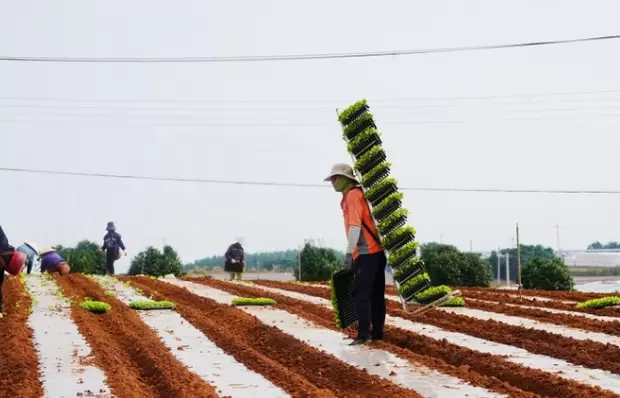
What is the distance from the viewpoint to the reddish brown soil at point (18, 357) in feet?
21.5

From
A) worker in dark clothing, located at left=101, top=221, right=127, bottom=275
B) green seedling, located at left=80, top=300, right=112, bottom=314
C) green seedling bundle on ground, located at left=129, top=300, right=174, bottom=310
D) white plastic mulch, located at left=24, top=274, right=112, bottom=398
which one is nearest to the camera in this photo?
white plastic mulch, located at left=24, top=274, right=112, bottom=398

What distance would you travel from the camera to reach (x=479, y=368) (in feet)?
23.5

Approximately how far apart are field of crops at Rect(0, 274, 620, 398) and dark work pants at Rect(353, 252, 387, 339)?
21 centimetres

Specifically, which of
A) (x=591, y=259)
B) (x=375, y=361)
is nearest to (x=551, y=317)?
(x=375, y=361)

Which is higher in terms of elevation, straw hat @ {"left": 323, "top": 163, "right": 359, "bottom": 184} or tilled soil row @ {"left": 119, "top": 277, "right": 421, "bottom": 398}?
straw hat @ {"left": 323, "top": 163, "right": 359, "bottom": 184}

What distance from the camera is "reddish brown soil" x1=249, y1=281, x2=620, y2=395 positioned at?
7402 mm

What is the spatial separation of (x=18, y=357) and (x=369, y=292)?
342 centimetres

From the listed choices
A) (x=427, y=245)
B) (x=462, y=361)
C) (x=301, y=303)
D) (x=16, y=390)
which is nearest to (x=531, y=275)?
(x=427, y=245)

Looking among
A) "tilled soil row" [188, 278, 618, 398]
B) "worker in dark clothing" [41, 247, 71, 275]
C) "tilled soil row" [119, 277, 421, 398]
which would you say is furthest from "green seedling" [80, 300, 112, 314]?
"worker in dark clothing" [41, 247, 71, 275]

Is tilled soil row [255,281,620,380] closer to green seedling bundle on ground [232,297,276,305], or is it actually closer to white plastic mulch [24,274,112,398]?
green seedling bundle on ground [232,297,276,305]

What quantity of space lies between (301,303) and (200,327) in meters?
3.20

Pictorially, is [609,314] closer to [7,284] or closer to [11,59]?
[7,284]

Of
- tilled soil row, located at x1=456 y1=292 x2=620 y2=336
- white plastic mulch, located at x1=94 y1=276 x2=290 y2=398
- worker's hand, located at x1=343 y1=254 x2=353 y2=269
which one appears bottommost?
white plastic mulch, located at x1=94 y1=276 x2=290 y2=398

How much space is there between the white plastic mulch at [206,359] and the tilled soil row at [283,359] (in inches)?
4.0
